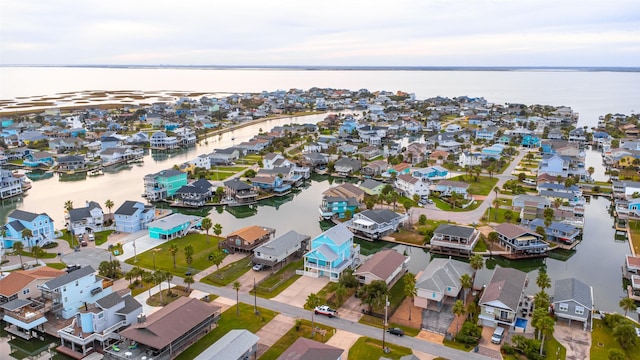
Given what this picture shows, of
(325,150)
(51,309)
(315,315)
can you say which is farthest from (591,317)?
(325,150)

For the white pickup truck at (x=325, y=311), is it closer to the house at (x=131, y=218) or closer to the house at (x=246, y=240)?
the house at (x=246, y=240)

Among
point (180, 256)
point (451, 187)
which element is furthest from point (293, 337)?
point (451, 187)

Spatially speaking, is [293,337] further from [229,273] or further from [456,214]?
[456,214]

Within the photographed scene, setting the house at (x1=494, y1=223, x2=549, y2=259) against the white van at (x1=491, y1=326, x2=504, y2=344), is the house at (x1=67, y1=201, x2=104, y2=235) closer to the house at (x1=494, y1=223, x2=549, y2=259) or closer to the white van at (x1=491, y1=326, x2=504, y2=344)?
the white van at (x1=491, y1=326, x2=504, y2=344)

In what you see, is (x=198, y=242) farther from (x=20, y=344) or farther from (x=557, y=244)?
(x=557, y=244)

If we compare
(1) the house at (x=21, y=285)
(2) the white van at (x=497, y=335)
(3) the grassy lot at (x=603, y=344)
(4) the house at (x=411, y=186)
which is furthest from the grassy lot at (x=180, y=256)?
(3) the grassy lot at (x=603, y=344)

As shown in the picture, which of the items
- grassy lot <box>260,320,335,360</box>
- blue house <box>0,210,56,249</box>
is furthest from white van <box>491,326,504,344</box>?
blue house <box>0,210,56,249</box>
